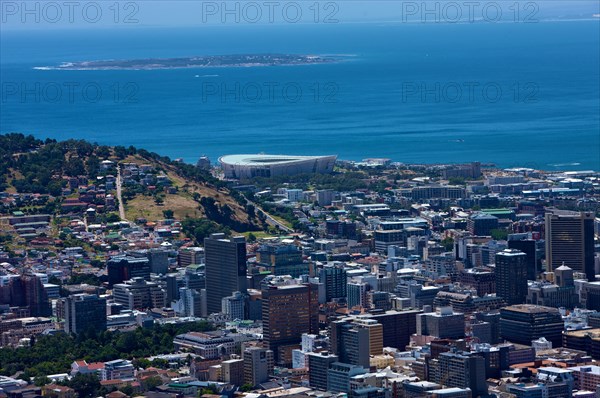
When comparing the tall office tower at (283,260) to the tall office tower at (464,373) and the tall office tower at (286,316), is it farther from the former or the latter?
the tall office tower at (464,373)

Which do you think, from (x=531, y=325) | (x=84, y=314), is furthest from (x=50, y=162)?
(x=531, y=325)

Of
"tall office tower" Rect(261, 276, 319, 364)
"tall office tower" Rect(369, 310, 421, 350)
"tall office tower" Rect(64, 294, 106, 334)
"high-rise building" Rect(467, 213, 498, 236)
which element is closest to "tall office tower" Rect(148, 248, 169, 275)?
"tall office tower" Rect(64, 294, 106, 334)

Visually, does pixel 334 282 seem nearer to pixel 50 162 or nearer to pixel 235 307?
pixel 235 307

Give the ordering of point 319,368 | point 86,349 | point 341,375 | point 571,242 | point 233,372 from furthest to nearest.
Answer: point 571,242, point 86,349, point 233,372, point 319,368, point 341,375

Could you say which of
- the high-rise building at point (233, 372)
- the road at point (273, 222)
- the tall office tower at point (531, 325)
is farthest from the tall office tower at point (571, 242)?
the high-rise building at point (233, 372)

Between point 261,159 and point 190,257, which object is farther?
point 261,159

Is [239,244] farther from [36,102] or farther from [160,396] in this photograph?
[36,102]

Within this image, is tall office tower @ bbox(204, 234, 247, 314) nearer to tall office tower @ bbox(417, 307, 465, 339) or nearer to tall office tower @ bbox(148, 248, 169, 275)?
tall office tower @ bbox(148, 248, 169, 275)
